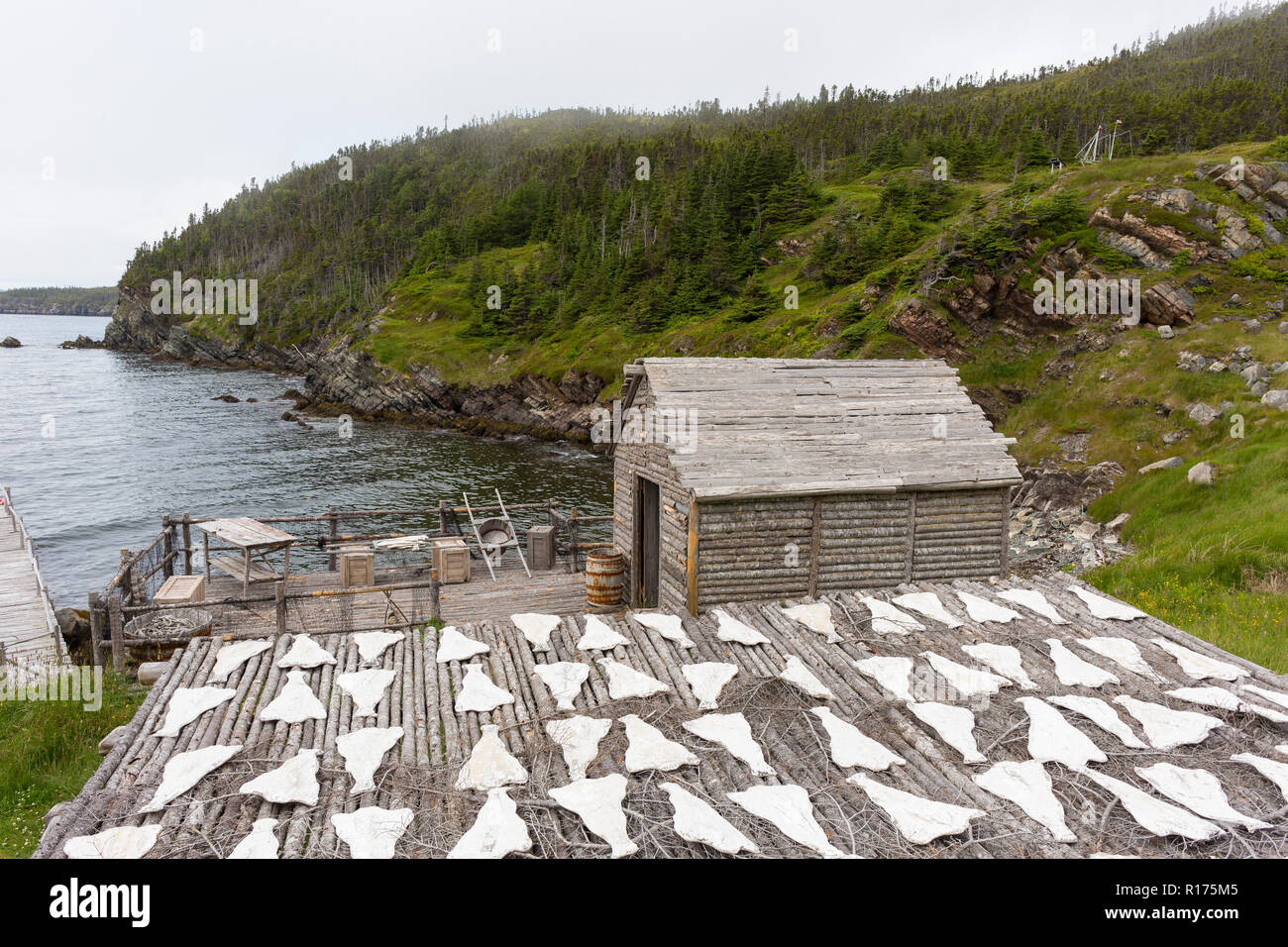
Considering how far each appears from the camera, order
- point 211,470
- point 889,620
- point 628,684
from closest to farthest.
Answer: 1. point 628,684
2. point 889,620
3. point 211,470

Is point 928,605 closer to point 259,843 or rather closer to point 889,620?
point 889,620

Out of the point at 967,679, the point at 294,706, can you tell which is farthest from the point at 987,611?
the point at 294,706

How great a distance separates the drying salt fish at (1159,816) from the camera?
741cm

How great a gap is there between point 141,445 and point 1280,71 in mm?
131327

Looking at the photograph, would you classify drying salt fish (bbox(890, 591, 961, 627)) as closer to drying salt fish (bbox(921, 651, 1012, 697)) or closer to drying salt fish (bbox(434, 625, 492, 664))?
drying salt fish (bbox(921, 651, 1012, 697))

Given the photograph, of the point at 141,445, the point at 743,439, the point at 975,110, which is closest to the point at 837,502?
the point at 743,439

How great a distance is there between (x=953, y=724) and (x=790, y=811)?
303cm

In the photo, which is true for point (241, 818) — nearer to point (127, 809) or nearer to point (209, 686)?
point (127, 809)

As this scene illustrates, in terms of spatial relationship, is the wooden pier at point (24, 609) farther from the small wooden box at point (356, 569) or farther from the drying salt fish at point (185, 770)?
the drying salt fish at point (185, 770)

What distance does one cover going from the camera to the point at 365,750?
888 centimetres

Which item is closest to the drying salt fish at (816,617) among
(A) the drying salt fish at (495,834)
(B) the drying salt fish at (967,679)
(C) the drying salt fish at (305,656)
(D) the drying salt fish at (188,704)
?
(B) the drying salt fish at (967,679)

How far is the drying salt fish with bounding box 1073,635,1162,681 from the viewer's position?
37.4ft

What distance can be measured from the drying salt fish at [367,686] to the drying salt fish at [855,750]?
5799 mm
